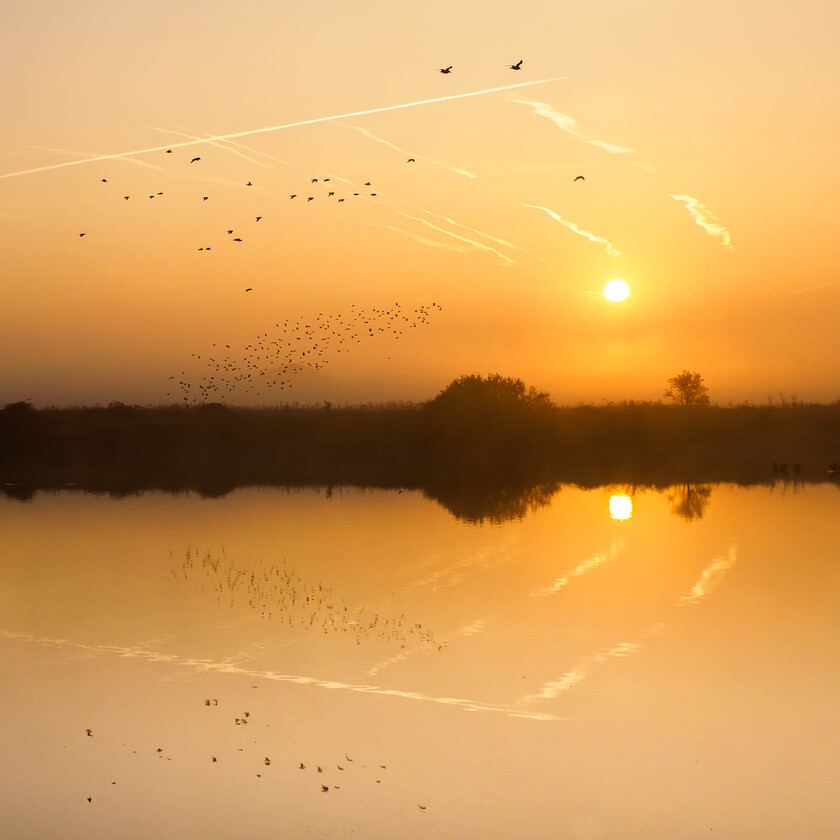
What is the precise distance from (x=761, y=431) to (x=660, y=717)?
82.9 metres

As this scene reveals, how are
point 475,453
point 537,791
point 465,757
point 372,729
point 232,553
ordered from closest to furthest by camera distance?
point 537,791
point 465,757
point 372,729
point 232,553
point 475,453

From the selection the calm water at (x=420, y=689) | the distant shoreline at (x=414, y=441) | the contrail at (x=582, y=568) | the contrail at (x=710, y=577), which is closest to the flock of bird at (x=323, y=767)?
the calm water at (x=420, y=689)

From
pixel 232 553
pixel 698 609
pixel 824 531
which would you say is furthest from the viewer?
pixel 824 531

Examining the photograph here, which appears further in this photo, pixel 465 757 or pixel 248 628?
pixel 248 628

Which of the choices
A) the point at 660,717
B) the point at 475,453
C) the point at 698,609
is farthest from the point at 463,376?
the point at 660,717

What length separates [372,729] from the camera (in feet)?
47.7

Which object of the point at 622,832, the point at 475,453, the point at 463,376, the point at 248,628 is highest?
the point at 463,376

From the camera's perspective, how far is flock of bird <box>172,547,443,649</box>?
20.7 meters

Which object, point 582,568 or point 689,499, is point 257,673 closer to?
point 582,568

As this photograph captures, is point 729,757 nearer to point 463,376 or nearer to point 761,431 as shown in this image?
point 463,376

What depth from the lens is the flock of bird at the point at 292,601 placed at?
20688 mm

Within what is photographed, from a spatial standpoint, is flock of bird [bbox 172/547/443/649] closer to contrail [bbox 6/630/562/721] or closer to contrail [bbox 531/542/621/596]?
contrail [bbox 6/630/562/721]

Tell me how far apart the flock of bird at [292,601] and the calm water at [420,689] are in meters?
0.10

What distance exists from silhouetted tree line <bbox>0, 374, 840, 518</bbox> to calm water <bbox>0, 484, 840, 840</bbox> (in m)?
41.0
